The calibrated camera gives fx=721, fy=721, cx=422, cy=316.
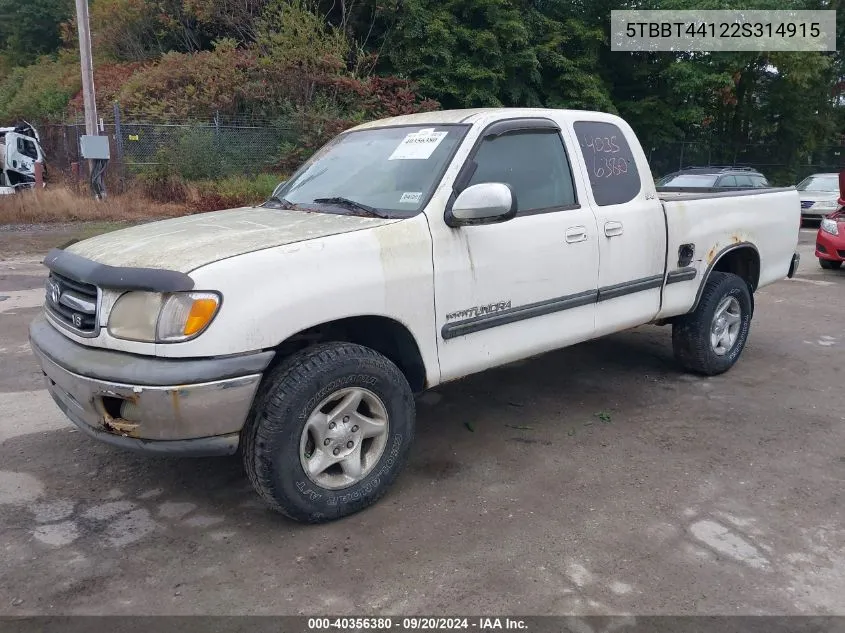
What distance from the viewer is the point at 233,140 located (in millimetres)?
18797

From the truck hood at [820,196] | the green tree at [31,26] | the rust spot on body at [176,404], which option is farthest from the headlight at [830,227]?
the green tree at [31,26]

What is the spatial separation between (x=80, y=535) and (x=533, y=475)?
2271mm

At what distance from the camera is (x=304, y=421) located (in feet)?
10.5

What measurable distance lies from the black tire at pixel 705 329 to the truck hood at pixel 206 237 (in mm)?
2872

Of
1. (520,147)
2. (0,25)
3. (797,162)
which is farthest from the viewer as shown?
(0,25)

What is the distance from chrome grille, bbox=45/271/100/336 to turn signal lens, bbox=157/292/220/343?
41 centimetres

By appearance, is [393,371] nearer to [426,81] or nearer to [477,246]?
[477,246]

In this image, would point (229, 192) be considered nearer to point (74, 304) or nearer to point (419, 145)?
point (419, 145)

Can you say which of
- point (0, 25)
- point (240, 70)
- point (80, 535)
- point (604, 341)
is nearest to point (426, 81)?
point (240, 70)

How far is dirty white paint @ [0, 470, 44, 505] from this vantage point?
11.9 ft

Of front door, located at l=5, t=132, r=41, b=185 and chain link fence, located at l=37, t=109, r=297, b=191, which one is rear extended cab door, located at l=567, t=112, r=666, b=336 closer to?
chain link fence, located at l=37, t=109, r=297, b=191

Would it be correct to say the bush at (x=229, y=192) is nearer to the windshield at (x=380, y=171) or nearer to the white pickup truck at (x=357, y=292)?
the windshield at (x=380, y=171)

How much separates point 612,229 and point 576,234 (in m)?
0.35

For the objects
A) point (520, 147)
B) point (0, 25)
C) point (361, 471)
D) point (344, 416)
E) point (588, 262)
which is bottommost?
point (361, 471)
